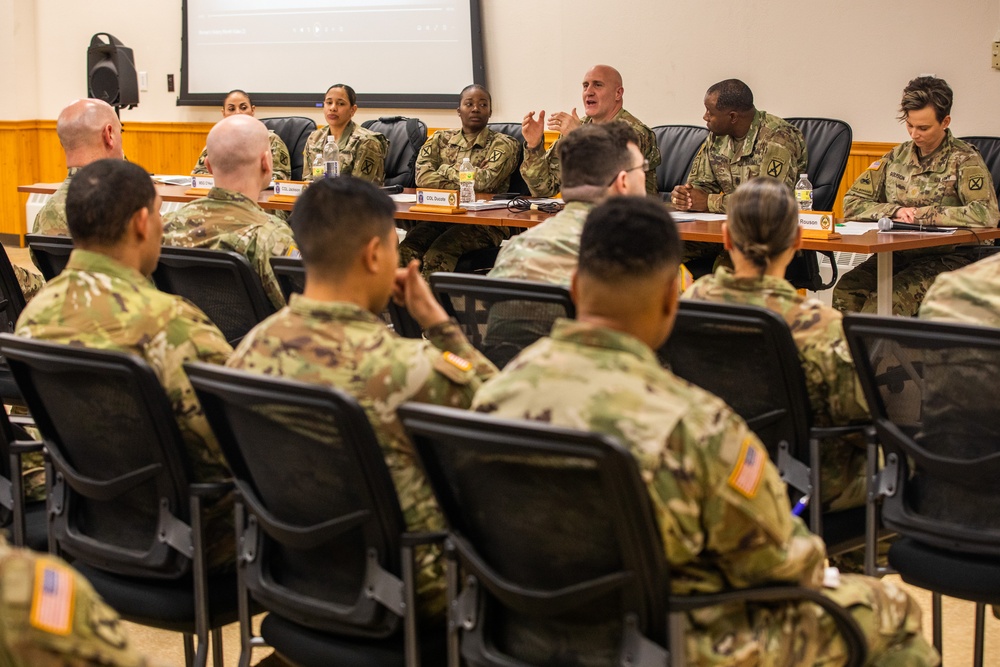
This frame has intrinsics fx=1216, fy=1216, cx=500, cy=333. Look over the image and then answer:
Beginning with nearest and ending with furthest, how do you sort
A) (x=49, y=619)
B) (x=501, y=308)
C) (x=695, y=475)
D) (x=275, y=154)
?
(x=49, y=619) → (x=695, y=475) → (x=501, y=308) → (x=275, y=154)

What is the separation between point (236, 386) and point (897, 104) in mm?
5576

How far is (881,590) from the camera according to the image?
5.94 ft

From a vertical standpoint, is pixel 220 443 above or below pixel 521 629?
above

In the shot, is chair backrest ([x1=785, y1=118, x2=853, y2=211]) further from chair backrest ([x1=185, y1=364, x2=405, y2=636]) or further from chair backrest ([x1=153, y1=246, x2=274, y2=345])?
chair backrest ([x1=185, y1=364, x2=405, y2=636])

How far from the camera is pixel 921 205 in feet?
17.3

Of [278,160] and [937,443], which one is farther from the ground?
[278,160]

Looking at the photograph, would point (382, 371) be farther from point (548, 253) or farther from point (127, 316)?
point (548, 253)

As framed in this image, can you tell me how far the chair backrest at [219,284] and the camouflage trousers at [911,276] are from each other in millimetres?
2938

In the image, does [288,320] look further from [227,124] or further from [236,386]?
[227,124]


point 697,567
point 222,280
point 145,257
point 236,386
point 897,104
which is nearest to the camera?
point 697,567

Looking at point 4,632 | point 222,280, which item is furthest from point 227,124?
point 4,632

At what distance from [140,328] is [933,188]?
396cm

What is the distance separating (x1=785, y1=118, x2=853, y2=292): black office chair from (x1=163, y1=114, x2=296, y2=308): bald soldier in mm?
2597

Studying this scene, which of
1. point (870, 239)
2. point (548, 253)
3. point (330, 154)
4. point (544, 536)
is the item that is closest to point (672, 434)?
point (544, 536)
